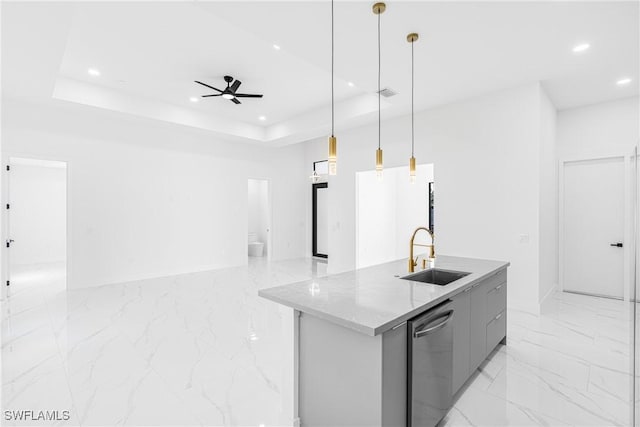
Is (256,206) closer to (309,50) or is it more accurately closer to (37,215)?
(37,215)

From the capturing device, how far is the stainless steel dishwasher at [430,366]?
162cm

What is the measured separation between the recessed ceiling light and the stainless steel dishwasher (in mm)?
2950

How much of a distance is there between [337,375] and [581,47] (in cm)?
376

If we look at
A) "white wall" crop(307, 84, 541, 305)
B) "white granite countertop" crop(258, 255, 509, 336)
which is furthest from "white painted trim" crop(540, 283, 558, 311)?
"white granite countertop" crop(258, 255, 509, 336)

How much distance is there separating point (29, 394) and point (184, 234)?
4.33m

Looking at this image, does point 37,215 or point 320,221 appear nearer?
point 37,215

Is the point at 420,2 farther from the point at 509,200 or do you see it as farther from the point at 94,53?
the point at 94,53

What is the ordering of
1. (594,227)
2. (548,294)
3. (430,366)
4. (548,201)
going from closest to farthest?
(430,366)
(548,201)
(548,294)
(594,227)

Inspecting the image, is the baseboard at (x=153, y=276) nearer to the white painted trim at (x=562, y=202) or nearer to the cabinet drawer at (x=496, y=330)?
the cabinet drawer at (x=496, y=330)

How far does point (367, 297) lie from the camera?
1863mm

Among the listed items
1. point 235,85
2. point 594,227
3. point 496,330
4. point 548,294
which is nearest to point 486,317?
point 496,330

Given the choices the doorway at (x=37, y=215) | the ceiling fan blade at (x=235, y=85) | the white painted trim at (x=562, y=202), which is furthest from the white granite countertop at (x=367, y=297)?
the doorway at (x=37, y=215)

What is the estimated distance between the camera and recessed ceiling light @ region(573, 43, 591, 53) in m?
3.02

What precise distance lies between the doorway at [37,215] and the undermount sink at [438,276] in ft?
26.3
